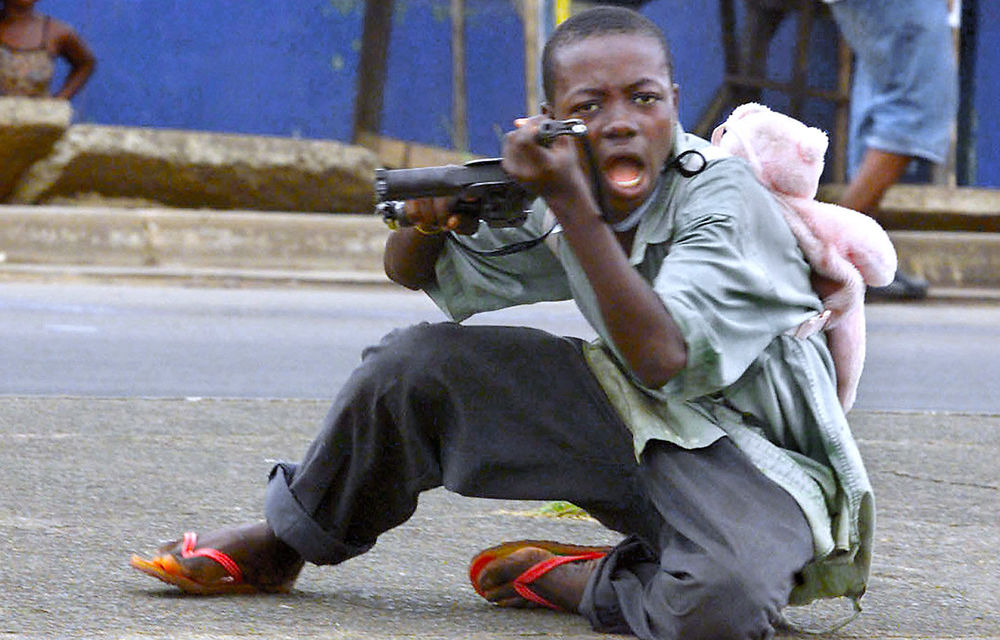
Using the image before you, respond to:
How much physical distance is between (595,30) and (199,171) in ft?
24.5

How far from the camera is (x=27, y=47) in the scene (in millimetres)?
9789

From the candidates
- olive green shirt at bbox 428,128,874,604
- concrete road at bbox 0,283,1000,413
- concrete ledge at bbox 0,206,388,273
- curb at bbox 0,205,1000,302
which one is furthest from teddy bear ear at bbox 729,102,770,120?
concrete ledge at bbox 0,206,388,273

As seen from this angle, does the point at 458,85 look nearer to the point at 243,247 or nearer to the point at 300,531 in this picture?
the point at 243,247

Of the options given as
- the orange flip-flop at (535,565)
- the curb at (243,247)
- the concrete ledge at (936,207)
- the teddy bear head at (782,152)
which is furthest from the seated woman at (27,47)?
the teddy bear head at (782,152)

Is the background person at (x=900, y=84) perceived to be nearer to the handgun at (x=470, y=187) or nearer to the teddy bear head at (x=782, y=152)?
the teddy bear head at (x=782, y=152)

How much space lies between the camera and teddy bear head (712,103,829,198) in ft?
8.63

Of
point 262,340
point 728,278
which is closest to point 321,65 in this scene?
point 262,340

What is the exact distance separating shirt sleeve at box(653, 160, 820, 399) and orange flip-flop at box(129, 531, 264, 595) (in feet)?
2.54

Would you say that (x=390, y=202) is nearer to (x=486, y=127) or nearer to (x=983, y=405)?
(x=983, y=405)

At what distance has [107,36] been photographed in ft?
34.6

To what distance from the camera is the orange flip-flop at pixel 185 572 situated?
270 centimetres

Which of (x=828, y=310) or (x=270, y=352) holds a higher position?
(x=828, y=310)

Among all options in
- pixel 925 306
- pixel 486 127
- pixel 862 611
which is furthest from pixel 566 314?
pixel 862 611

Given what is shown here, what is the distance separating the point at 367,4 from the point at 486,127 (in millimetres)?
1044
